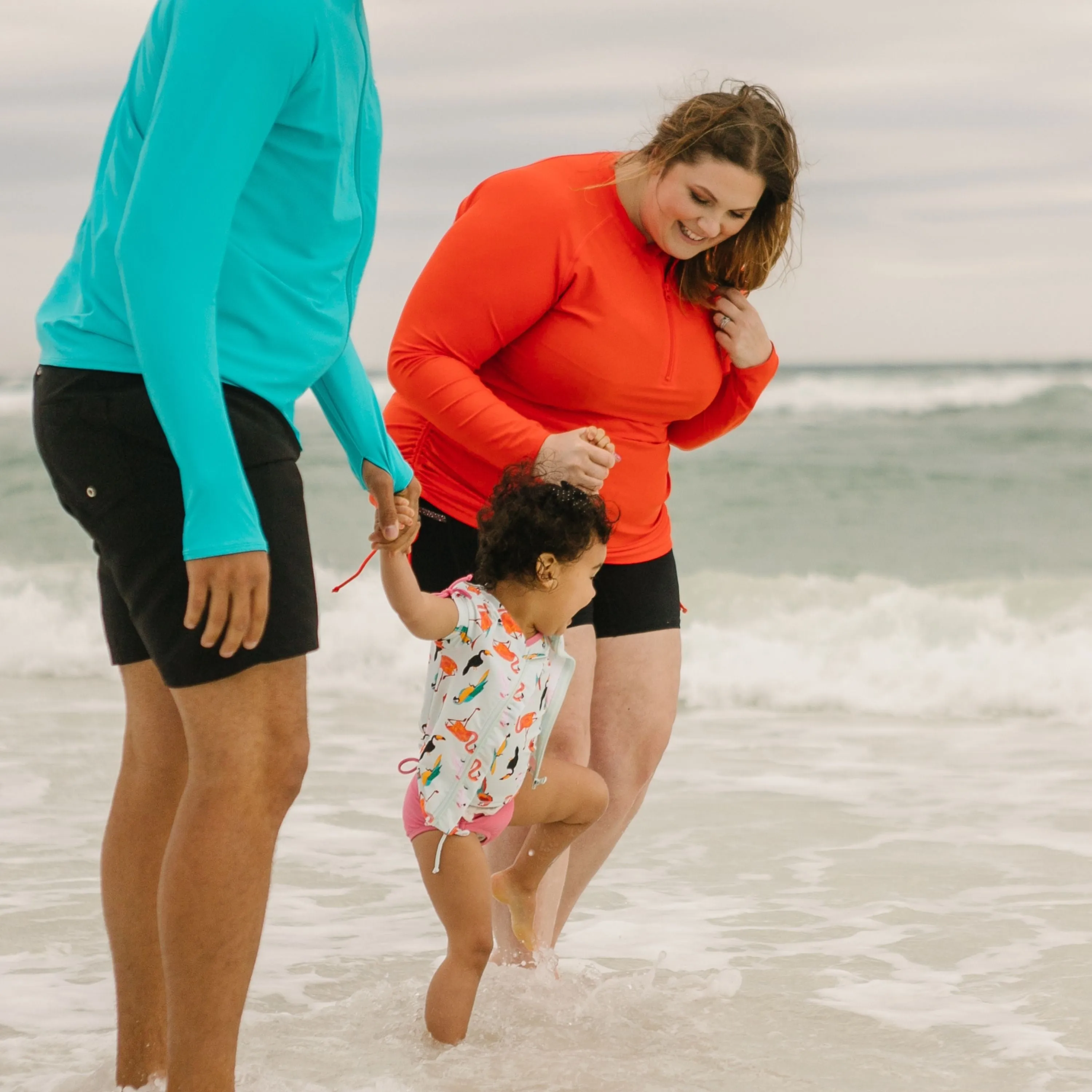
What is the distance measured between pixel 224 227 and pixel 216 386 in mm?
177

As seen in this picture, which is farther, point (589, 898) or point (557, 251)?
point (589, 898)

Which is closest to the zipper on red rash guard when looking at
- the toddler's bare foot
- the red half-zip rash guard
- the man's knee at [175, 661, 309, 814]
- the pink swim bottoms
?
the red half-zip rash guard

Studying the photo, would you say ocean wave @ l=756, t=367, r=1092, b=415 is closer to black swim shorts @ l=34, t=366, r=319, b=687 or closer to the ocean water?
the ocean water

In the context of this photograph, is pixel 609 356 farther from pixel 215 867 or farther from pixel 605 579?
pixel 215 867

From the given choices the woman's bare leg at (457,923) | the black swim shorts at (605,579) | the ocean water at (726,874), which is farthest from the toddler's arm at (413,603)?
the ocean water at (726,874)

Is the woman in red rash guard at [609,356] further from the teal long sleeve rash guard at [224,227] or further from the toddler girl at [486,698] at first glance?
the teal long sleeve rash guard at [224,227]

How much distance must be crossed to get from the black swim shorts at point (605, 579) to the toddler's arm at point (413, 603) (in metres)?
0.25

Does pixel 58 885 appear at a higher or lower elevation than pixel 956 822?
higher

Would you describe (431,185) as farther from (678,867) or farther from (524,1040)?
(524,1040)

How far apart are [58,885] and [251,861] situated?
2120 mm

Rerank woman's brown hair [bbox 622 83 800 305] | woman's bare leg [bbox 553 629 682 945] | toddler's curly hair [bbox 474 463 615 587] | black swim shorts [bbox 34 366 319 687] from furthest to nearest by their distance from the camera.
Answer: woman's bare leg [bbox 553 629 682 945] < woman's brown hair [bbox 622 83 800 305] < toddler's curly hair [bbox 474 463 615 587] < black swim shorts [bbox 34 366 319 687]

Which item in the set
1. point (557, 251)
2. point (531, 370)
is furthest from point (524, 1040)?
point (557, 251)

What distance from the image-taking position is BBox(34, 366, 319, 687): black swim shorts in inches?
63.0

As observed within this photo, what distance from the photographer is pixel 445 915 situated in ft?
7.73
